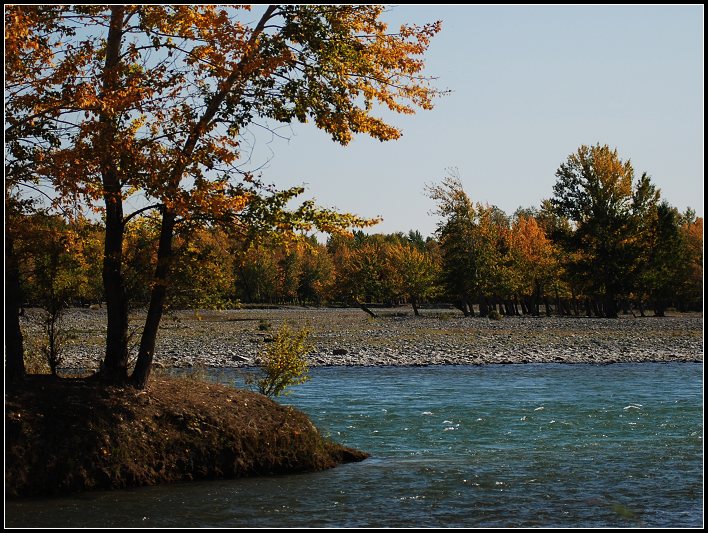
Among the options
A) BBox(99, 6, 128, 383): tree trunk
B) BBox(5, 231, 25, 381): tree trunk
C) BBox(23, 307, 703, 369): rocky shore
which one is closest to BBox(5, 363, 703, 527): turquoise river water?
BBox(99, 6, 128, 383): tree trunk

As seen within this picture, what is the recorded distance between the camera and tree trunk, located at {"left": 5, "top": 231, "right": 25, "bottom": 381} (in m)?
13.6

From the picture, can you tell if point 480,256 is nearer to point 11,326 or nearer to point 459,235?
point 459,235

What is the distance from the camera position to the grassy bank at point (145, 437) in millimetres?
11938

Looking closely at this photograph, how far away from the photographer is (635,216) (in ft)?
223

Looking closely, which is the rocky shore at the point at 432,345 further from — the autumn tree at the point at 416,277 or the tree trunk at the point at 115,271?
the autumn tree at the point at 416,277

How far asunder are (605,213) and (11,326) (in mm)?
59270

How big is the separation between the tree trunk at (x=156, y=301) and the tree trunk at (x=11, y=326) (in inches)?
70.3

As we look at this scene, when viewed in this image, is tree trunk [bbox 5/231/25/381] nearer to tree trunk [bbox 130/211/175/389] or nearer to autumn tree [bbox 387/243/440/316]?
tree trunk [bbox 130/211/175/389]

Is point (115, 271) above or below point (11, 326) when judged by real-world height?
above

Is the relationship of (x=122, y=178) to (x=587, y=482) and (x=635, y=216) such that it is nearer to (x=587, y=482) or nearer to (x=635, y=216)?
(x=587, y=482)

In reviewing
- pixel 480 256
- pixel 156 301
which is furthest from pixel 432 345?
pixel 480 256

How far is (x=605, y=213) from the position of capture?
67188 millimetres

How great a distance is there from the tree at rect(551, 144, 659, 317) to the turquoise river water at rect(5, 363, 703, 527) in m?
42.9

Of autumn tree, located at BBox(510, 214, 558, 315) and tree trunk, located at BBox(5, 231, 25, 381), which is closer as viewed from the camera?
tree trunk, located at BBox(5, 231, 25, 381)
